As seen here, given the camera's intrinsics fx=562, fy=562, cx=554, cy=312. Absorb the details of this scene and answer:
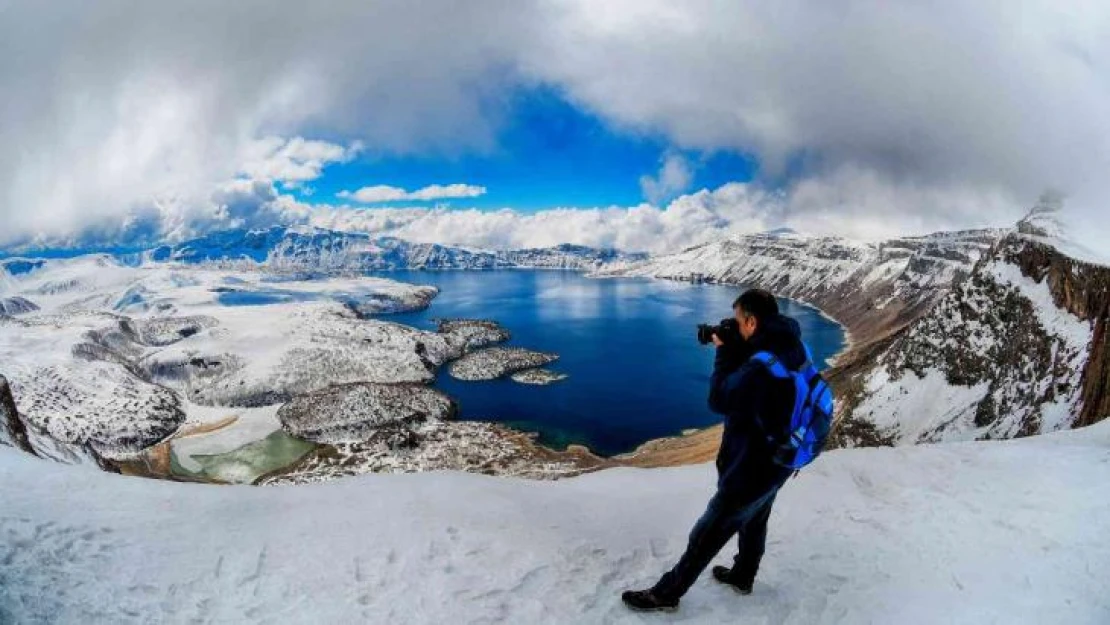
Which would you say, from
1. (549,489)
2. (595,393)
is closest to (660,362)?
(595,393)

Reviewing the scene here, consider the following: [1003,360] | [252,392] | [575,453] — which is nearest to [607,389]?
[575,453]

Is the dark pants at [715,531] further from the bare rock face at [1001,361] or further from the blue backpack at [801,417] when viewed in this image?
the bare rock face at [1001,361]

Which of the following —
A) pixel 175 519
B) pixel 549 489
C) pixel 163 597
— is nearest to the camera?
pixel 163 597

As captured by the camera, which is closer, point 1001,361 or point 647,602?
point 647,602

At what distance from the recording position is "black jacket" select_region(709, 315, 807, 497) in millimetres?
5020

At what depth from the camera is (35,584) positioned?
203 inches

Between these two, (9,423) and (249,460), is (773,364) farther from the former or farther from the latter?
(249,460)

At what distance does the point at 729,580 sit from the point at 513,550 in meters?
2.53

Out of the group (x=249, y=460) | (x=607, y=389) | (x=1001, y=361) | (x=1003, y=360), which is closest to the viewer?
(x=1003, y=360)

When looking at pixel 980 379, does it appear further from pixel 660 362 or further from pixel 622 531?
pixel 660 362

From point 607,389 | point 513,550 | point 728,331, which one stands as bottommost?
point 607,389

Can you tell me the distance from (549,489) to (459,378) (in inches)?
3692

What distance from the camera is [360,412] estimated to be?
7556 centimetres

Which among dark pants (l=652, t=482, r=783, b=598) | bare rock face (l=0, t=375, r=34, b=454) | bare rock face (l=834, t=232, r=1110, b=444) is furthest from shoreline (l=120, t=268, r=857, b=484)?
dark pants (l=652, t=482, r=783, b=598)
